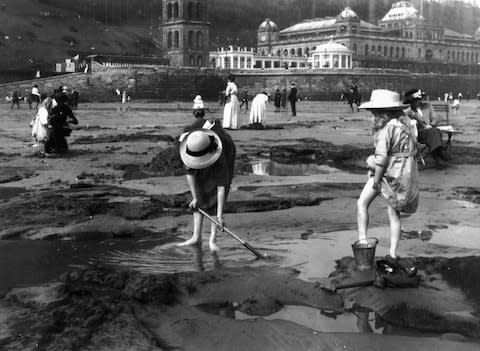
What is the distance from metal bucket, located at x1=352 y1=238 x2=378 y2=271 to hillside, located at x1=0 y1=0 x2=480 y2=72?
198 ft

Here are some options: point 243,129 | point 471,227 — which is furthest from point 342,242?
point 243,129

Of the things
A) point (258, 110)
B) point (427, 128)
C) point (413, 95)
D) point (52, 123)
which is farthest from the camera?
point (258, 110)

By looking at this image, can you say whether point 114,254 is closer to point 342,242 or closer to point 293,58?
point 342,242

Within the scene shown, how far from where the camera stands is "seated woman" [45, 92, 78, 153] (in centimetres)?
1301

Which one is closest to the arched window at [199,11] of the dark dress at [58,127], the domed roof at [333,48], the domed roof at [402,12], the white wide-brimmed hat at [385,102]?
the domed roof at [333,48]

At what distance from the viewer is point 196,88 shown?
63.2 meters

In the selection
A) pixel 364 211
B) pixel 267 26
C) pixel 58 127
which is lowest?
pixel 364 211

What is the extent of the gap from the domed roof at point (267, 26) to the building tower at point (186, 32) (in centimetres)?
2476

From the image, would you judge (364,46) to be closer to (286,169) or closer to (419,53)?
(419,53)

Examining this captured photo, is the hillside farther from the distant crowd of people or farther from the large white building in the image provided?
the distant crowd of people

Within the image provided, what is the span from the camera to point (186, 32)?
8094cm

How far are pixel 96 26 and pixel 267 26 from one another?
96.6 ft

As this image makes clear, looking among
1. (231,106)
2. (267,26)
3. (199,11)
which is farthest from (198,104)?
(267,26)

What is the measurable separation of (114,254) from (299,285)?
1.80m
